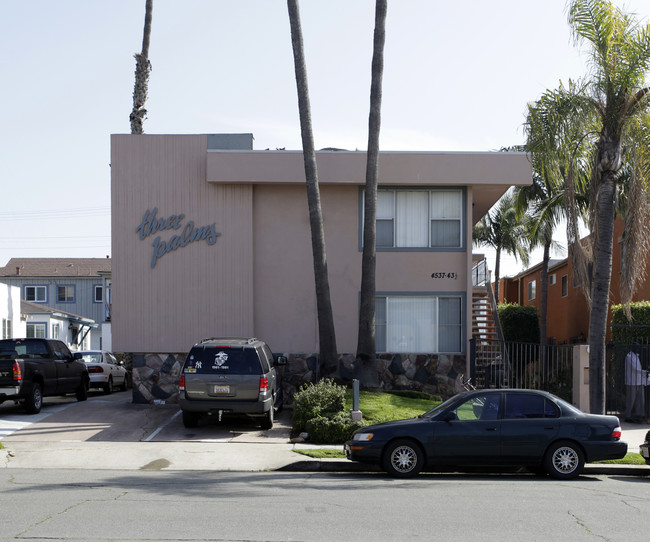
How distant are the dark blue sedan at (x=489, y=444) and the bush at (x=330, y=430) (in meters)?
3.25

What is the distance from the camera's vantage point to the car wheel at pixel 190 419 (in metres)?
16.7

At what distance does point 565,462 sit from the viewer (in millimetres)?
12055

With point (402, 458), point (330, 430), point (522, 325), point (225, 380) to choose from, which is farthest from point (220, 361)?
point (522, 325)

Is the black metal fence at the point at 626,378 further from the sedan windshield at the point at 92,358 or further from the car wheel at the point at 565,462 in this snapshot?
the sedan windshield at the point at 92,358

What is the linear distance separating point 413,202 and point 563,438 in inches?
425

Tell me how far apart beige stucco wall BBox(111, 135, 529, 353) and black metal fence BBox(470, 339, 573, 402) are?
219 cm

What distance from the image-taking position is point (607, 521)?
8.48m

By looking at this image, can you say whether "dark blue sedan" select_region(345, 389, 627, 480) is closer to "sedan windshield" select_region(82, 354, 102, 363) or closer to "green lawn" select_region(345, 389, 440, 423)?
"green lawn" select_region(345, 389, 440, 423)

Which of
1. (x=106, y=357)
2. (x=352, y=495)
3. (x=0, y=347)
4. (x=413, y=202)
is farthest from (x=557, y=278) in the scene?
(x=352, y=495)

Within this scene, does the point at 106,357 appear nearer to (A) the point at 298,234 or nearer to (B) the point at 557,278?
(A) the point at 298,234

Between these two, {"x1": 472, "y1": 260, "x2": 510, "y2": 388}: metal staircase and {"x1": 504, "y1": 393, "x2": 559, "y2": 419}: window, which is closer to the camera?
{"x1": 504, "y1": 393, "x2": 559, "y2": 419}: window

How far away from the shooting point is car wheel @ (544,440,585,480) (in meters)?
12.0

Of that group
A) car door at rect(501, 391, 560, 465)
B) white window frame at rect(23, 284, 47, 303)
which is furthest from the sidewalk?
white window frame at rect(23, 284, 47, 303)

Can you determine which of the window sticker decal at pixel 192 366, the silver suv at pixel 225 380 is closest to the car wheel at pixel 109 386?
the silver suv at pixel 225 380
